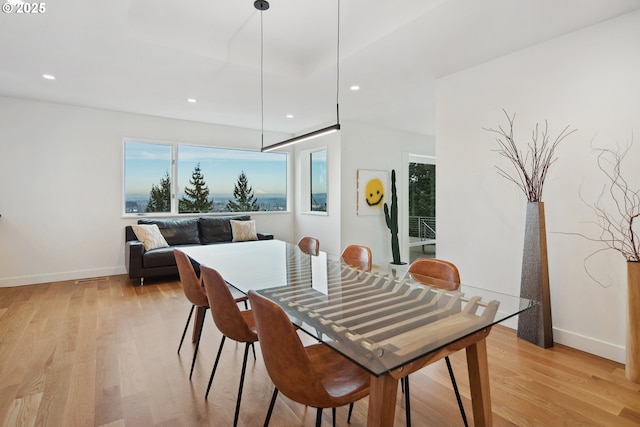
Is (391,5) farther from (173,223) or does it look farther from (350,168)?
(173,223)

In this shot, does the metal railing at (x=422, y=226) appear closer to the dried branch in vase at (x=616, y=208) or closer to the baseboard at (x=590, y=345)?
the baseboard at (x=590, y=345)

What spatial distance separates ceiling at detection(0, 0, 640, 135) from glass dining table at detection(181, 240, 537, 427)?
198 centimetres

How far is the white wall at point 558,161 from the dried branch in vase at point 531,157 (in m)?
0.05

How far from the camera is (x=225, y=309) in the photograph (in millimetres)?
1753

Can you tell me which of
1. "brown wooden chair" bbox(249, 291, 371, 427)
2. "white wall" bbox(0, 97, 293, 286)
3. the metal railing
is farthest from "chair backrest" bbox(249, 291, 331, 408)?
the metal railing

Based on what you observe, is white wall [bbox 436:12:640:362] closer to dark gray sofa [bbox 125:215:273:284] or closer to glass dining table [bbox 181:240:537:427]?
glass dining table [bbox 181:240:537:427]

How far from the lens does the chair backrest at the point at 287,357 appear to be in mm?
1162

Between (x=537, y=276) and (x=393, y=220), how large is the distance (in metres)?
3.26

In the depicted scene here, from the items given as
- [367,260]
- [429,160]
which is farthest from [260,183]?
[367,260]

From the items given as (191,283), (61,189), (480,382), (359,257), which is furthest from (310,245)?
(61,189)

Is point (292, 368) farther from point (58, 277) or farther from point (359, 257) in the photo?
point (58, 277)

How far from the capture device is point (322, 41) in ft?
10.2

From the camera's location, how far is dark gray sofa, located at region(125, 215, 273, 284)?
176 inches

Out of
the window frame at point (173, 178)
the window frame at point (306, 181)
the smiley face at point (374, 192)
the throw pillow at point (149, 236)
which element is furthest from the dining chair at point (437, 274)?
the window frame at point (173, 178)
